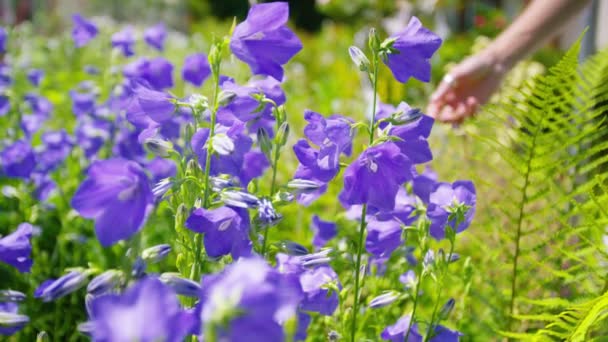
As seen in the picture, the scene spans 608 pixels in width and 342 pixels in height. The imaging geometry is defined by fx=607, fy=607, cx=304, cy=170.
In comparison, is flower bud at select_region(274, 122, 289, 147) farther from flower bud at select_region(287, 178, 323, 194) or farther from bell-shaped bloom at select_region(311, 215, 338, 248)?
bell-shaped bloom at select_region(311, 215, 338, 248)

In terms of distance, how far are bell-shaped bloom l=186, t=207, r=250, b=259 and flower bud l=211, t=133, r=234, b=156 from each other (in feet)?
0.40

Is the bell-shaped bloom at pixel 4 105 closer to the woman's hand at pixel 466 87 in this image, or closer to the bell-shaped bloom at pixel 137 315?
the woman's hand at pixel 466 87

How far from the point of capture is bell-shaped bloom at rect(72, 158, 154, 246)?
905mm

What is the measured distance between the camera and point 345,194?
1198 millimetres

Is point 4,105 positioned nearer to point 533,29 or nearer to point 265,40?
point 265,40

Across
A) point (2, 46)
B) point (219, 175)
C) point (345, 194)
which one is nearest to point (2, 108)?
point (2, 46)

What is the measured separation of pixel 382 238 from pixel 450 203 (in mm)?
171

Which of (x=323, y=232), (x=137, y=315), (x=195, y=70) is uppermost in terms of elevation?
(x=137, y=315)

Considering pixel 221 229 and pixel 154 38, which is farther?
pixel 154 38

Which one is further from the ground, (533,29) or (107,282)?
(533,29)

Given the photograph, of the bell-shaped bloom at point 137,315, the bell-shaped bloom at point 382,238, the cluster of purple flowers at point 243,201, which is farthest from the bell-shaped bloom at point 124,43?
the bell-shaped bloom at point 137,315

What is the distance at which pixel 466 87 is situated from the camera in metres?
2.28

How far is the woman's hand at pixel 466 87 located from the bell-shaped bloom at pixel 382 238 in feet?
2.89

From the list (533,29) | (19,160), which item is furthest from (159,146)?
(533,29)
